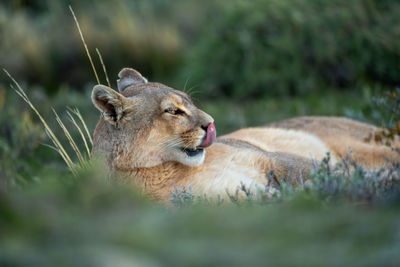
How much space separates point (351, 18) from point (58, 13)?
7.64 meters

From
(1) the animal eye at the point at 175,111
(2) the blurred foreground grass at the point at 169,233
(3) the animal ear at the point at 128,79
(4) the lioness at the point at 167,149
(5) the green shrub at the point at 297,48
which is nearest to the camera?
(2) the blurred foreground grass at the point at 169,233

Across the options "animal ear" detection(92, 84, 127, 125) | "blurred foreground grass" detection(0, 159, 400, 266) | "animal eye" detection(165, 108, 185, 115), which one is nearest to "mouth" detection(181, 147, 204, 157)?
"animal eye" detection(165, 108, 185, 115)

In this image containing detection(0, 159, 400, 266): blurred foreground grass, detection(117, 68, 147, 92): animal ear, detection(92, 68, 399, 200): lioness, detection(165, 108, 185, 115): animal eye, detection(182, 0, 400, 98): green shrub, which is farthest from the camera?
detection(182, 0, 400, 98): green shrub

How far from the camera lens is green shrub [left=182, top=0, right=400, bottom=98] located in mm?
8867

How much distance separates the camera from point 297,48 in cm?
943

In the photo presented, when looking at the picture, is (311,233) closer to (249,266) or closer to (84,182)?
(249,266)

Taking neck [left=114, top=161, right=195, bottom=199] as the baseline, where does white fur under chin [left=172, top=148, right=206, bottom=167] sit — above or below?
above

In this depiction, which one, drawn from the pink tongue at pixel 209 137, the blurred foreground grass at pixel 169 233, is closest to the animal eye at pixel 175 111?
the pink tongue at pixel 209 137

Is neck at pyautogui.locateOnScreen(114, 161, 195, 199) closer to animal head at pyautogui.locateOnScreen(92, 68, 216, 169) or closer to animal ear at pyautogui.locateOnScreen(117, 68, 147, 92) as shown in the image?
animal head at pyautogui.locateOnScreen(92, 68, 216, 169)

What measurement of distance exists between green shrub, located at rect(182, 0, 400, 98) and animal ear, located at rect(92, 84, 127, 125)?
576 centimetres

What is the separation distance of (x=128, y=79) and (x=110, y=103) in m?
0.86

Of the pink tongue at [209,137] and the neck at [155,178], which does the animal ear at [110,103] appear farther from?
the pink tongue at [209,137]

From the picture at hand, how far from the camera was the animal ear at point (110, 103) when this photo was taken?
405 cm

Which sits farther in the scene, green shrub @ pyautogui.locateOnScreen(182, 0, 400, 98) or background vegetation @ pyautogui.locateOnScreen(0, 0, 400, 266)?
green shrub @ pyautogui.locateOnScreen(182, 0, 400, 98)
